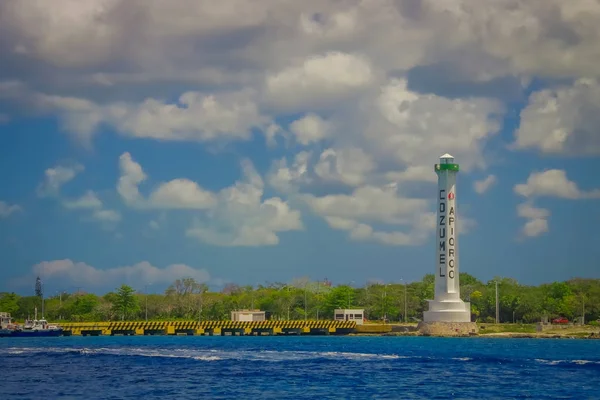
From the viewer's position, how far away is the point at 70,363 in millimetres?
81375

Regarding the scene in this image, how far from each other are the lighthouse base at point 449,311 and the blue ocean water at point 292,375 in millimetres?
39870

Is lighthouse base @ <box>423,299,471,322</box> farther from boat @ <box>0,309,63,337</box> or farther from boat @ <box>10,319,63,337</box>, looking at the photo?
boat @ <box>0,309,63,337</box>

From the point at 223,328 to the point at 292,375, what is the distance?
311 feet

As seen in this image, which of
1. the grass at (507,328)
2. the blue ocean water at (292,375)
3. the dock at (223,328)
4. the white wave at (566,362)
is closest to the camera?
the blue ocean water at (292,375)

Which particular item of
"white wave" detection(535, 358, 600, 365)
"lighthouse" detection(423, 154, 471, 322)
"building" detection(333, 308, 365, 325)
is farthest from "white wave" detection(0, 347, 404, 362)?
"building" detection(333, 308, 365, 325)

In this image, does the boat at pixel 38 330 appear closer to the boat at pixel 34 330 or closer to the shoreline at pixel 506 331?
the boat at pixel 34 330

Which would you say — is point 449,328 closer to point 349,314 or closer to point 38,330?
point 349,314

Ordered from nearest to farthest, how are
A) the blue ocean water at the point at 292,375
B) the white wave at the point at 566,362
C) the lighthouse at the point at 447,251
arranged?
the blue ocean water at the point at 292,375, the white wave at the point at 566,362, the lighthouse at the point at 447,251

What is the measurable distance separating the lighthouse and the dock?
26.8m

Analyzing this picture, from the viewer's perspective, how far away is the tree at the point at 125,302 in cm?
18912

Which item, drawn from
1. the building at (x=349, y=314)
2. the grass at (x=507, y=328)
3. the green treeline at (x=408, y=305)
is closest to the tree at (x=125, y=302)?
the green treeline at (x=408, y=305)

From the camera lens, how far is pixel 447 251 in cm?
13662

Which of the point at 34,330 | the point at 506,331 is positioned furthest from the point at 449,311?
the point at 34,330

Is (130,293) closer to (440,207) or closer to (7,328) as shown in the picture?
(7,328)
